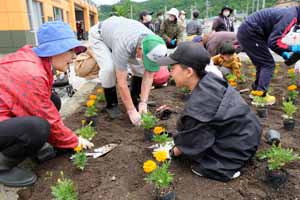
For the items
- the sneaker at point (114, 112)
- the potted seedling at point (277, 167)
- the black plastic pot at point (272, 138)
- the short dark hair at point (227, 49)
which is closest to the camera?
the potted seedling at point (277, 167)

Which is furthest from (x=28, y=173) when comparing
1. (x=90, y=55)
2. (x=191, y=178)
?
(x=90, y=55)

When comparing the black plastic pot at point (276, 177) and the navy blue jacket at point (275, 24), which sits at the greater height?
the navy blue jacket at point (275, 24)

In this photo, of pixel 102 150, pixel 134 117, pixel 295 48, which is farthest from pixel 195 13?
pixel 102 150

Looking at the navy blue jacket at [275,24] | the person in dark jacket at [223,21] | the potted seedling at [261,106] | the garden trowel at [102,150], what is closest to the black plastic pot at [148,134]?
the garden trowel at [102,150]

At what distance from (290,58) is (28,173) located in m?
3.18

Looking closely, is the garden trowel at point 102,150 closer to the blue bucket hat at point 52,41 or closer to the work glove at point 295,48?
the blue bucket hat at point 52,41

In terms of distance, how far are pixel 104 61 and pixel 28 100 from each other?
1.49 meters

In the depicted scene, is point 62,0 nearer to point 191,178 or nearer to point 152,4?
point 191,178

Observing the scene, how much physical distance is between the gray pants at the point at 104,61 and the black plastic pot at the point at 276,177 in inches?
82.7

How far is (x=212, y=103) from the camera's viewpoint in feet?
6.41

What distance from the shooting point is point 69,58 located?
91.5 inches

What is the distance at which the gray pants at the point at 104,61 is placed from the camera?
341 cm

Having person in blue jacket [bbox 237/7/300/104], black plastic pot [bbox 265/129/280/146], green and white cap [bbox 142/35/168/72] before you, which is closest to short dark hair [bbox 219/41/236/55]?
person in blue jacket [bbox 237/7/300/104]

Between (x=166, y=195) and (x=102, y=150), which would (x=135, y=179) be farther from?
(x=102, y=150)
